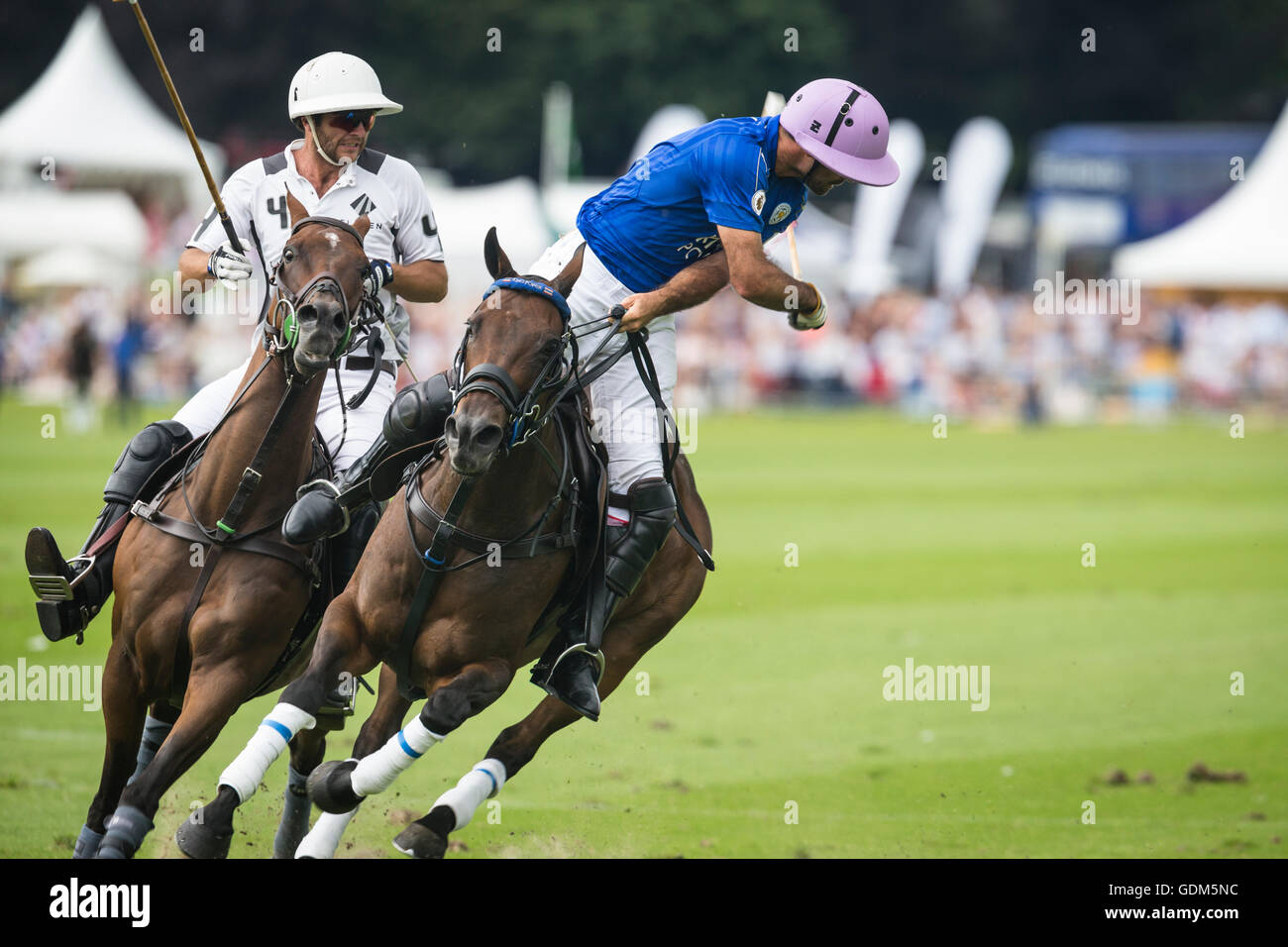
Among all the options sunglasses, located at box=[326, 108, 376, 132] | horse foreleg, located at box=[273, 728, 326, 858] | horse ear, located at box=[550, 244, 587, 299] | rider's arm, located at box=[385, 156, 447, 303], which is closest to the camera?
horse ear, located at box=[550, 244, 587, 299]

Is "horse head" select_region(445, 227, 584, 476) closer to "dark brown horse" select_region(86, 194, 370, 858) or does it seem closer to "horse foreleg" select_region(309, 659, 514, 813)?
"dark brown horse" select_region(86, 194, 370, 858)

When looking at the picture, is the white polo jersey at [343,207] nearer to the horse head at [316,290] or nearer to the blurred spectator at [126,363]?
the horse head at [316,290]

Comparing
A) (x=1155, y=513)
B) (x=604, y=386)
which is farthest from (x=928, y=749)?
(x=1155, y=513)

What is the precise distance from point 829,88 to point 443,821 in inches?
124

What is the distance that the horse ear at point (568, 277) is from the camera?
579 centimetres

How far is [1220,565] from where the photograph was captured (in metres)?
17.2

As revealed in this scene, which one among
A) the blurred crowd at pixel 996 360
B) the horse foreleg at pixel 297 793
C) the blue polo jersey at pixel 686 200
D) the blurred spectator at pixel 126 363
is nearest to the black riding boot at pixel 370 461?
the blue polo jersey at pixel 686 200

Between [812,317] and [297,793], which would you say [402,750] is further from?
[812,317]

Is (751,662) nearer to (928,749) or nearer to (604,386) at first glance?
(928,749)

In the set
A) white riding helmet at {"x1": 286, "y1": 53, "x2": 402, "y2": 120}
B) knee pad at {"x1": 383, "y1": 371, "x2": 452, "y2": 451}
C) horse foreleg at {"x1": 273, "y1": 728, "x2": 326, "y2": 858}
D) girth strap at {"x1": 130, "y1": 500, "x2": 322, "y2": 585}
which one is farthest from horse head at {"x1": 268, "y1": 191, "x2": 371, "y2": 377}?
horse foreleg at {"x1": 273, "y1": 728, "x2": 326, "y2": 858}

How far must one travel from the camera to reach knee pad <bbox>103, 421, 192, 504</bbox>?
252 inches

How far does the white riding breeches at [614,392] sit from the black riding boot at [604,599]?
91mm

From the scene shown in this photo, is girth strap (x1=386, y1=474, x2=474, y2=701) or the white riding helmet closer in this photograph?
girth strap (x1=386, y1=474, x2=474, y2=701)

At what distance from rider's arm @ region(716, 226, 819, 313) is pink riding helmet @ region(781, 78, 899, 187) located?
453mm
